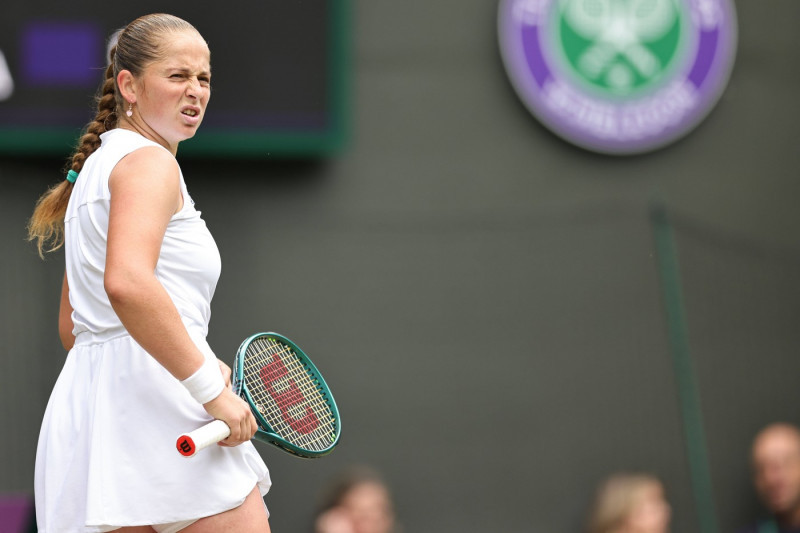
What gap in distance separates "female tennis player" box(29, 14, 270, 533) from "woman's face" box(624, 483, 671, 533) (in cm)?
327

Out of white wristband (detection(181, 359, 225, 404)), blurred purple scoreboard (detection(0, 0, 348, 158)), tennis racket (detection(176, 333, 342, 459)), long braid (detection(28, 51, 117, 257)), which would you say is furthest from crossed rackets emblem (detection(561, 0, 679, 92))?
white wristband (detection(181, 359, 225, 404))

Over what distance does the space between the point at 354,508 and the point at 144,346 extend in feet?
10.5

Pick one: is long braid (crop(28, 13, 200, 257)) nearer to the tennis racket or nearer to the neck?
the neck

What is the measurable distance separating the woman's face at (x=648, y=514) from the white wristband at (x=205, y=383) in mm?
3471

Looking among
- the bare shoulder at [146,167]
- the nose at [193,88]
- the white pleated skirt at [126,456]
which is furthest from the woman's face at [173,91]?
the white pleated skirt at [126,456]

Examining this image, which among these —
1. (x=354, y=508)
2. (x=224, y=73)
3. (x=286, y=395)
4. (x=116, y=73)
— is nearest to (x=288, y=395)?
(x=286, y=395)

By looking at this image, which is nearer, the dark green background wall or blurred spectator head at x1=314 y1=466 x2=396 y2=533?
blurred spectator head at x1=314 y1=466 x2=396 y2=533

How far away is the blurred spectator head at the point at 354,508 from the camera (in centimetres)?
494

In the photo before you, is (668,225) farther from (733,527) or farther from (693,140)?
(733,527)

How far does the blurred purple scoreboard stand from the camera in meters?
5.25

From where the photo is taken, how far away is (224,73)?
539 centimetres

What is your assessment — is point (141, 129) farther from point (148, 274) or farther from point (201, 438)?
point (201, 438)

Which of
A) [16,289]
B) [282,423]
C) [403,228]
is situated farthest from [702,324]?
[282,423]

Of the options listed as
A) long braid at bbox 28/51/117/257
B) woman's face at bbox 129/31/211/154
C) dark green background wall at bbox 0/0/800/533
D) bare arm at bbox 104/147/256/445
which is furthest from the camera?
dark green background wall at bbox 0/0/800/533
